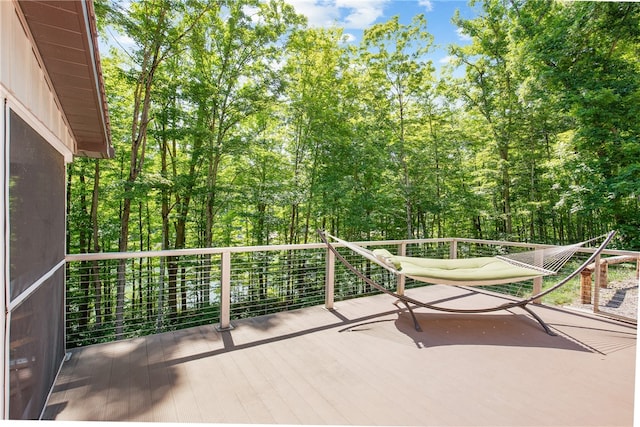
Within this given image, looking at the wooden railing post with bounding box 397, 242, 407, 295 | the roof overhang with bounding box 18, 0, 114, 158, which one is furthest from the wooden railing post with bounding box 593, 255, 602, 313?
the roof overhang with bounding box 18, 0, 114, 158

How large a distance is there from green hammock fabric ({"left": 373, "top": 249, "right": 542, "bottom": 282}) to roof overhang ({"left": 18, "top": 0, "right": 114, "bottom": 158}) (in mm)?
2736

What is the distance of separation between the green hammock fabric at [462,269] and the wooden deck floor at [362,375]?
530 millimetres

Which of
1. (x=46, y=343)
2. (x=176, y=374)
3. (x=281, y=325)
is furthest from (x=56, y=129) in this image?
(x=281, y=325)

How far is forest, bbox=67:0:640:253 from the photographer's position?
639 cm

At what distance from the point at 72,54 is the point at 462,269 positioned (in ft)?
12.2

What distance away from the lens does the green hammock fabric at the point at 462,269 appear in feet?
9.80

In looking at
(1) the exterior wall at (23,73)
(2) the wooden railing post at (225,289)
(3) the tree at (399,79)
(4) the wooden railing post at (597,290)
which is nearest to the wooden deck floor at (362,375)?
(2) the wooden railing post at (225,289)

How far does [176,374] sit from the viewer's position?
2180 mm

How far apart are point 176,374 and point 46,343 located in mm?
784

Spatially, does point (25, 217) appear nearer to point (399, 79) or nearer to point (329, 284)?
point (329, 284)

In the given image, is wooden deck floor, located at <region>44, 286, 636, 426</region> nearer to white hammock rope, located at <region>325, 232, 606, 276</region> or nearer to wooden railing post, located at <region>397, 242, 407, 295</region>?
white hammock rope, located at <region>325, 232, 606, 276</region>

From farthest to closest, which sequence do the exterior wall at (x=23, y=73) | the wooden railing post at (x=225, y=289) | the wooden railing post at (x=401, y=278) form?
the wooden railing post at (x=401, y=278) < the wooden railing post at (x=225, y=289) < the exterior wall at (x=23, y=73)

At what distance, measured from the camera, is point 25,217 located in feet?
4.88

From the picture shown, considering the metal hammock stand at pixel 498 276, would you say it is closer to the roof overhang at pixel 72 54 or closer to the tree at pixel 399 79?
the roof overhang at pixel 72 54
